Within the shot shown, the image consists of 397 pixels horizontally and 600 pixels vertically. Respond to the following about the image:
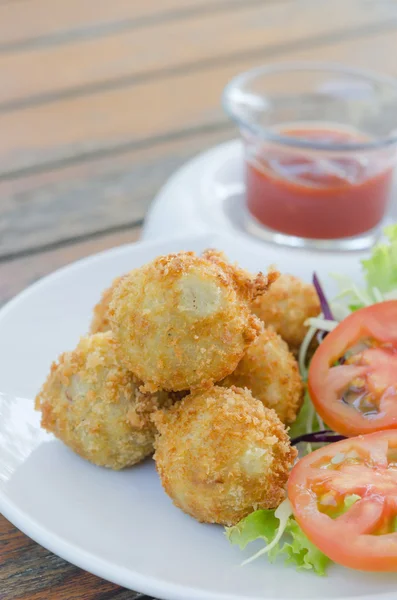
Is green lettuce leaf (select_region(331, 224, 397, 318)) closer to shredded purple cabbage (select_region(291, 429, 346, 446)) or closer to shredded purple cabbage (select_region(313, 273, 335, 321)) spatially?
shredded purple cabbage (select_region(313, 273, 335, 321))

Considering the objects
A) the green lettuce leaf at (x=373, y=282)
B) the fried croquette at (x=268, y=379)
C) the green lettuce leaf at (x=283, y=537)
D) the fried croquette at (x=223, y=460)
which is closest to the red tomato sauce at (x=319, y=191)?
the green lettuce leaf at (x=373, y=282)

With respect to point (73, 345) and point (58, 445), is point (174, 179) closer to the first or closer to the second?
point (73, 345)

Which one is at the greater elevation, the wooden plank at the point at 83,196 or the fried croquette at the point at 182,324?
the fried croquette at the point at 182,324

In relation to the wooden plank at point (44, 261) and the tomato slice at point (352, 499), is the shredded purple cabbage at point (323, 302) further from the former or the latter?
the wooden plank at point (44, 261)

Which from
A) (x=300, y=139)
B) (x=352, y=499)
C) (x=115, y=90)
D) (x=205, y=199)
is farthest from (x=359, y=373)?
(x=115, y=90)

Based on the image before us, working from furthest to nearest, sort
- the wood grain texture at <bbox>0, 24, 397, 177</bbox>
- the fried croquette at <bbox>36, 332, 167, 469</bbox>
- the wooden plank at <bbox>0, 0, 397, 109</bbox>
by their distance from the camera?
1. the wooden plank at <bbox>0, 0, 397, 109</bbox>
2. the wood grain texture at <bbox>0, 24, 397, 177</bbox>
3. the fried croquette at <bbox>36, 332, 167, 469</bbox>

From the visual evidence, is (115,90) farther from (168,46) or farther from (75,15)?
(75,15)

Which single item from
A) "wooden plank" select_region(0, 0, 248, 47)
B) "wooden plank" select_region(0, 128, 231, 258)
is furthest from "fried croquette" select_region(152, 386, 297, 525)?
"wooden plank" select_region(0, 0, 248, 47)
